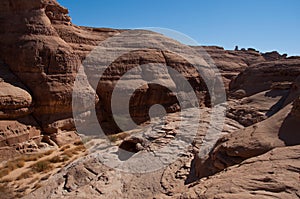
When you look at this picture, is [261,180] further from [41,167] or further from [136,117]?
[136,117]

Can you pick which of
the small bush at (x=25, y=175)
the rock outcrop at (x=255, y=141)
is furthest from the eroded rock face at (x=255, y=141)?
the small bush at (x=25, y=175)

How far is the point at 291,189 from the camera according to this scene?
111 inches

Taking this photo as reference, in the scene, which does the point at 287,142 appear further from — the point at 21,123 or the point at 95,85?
the point at 95,85

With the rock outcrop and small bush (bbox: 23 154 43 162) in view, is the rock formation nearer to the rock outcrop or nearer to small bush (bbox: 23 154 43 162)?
the rock outcrop

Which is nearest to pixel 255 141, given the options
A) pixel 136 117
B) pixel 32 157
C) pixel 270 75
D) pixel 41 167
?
pixel 41 167

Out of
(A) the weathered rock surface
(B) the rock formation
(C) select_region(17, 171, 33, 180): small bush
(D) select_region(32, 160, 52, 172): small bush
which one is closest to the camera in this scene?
(A) the weathered rock surface

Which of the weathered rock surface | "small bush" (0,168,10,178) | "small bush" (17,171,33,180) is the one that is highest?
the weathered rock surface

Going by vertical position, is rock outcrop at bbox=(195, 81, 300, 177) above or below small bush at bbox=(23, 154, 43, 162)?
above

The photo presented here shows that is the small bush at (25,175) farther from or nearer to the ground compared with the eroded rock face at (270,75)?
nearer to the ground

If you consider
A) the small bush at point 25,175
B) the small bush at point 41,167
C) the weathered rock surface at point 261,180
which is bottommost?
the small bush at point 25,175

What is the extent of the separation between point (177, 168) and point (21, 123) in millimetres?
7991

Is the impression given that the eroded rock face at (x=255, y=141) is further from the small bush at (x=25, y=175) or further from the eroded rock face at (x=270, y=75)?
the eroded rock face at (x=270, y=75)

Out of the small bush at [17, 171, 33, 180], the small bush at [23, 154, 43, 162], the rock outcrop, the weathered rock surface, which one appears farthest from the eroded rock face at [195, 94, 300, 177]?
the small bush at [23, 154, 43, 162]

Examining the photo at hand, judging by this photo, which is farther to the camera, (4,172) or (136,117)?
(136,117)
